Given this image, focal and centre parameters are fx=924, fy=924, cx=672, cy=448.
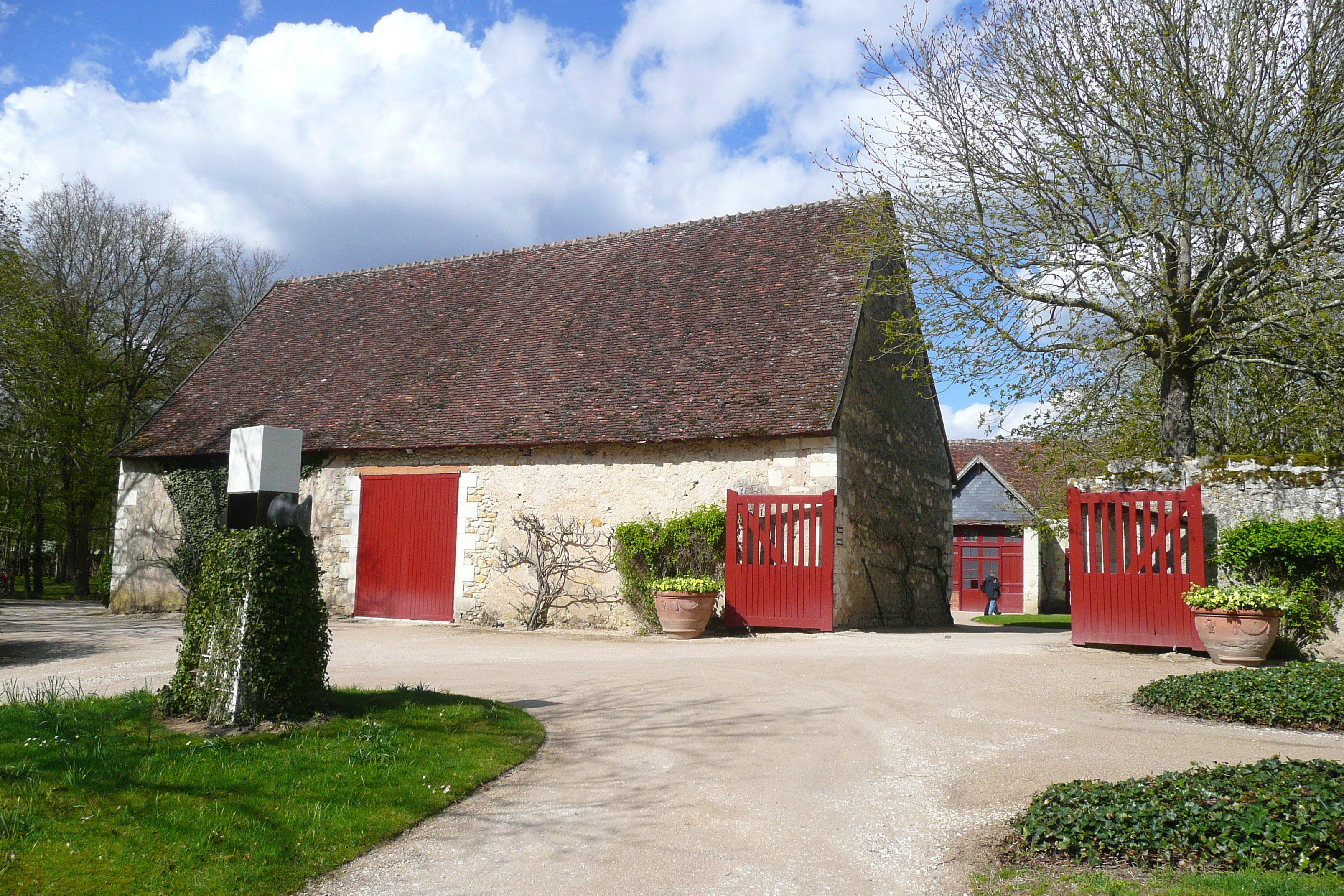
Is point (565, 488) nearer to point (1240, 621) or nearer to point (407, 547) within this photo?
point (407, 547)

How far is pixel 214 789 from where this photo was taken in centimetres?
435

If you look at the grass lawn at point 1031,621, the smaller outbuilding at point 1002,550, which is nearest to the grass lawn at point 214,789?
the grass lawn at point 1031,621

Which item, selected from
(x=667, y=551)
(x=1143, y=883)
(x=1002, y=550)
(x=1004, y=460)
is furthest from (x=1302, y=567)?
(x=1004, y=460)

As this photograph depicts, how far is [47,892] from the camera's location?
3.32 metres

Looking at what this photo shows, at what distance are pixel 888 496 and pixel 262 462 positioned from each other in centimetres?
1095

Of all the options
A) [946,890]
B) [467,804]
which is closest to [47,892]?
[467,804]

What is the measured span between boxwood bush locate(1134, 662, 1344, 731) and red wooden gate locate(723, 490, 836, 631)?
5.26 m

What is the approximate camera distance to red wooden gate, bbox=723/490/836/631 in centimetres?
1237

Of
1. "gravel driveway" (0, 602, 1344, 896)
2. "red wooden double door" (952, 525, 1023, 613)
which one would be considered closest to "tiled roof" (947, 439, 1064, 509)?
"red wooden double door" (952, 525, 1023, 613)

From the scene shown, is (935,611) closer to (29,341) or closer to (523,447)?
(523,447)

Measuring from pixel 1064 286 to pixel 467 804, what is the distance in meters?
10.4

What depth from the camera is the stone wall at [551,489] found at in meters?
13.0

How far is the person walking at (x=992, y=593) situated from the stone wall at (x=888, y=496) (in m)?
7.61

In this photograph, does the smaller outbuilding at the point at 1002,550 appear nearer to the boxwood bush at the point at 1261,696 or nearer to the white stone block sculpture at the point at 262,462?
the boxwood bush at the point at 1261,696
